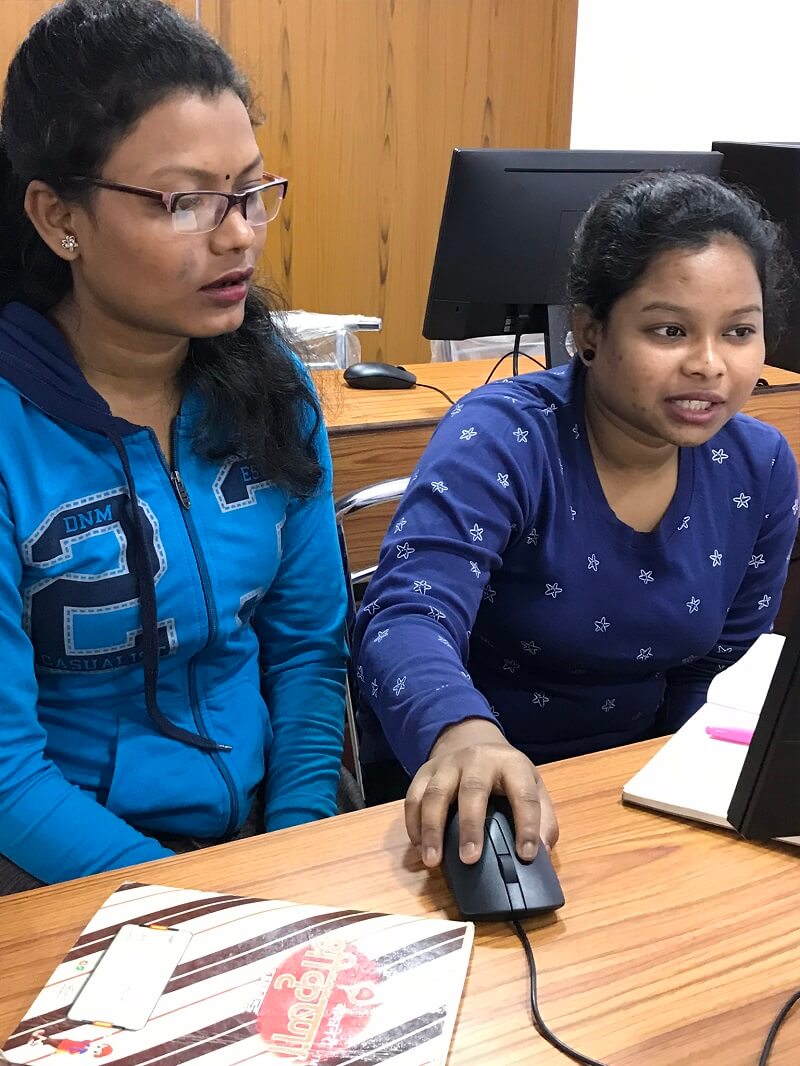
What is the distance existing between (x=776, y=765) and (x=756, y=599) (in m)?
0.64

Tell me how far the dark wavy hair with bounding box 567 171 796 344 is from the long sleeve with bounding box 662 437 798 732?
171 millimetres

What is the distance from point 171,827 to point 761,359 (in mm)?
772

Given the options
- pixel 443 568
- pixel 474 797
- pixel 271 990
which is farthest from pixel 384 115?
pixel 271 990

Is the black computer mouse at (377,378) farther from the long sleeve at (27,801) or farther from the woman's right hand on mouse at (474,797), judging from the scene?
the woman's right hand on mouse at (474,797)

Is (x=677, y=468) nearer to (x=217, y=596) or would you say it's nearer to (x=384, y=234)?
(x=217, y=596)

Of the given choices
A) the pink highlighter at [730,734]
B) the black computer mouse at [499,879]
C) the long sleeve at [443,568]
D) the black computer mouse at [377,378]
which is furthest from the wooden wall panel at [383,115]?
the black computer mouse at [499,879]

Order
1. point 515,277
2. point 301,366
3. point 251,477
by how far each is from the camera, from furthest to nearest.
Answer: point 515,277, point 301,366, point 251,477

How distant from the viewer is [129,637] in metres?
1.08

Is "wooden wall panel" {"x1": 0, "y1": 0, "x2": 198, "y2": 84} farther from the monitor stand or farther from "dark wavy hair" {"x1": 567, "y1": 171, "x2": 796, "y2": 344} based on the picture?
"dark wavy hair" {"x1": 567, "y1": 171, "x2": 796, "y2": 344}

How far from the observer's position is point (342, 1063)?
0.63 metres

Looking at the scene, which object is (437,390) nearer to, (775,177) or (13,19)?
(775,177)

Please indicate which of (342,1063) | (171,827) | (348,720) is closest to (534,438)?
(348,720)

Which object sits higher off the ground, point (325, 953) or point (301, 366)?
point (301, 366)

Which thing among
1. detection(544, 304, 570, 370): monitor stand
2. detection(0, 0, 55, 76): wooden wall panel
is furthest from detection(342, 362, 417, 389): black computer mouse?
detection(0, 0, 55, 76): wooden wall panel
